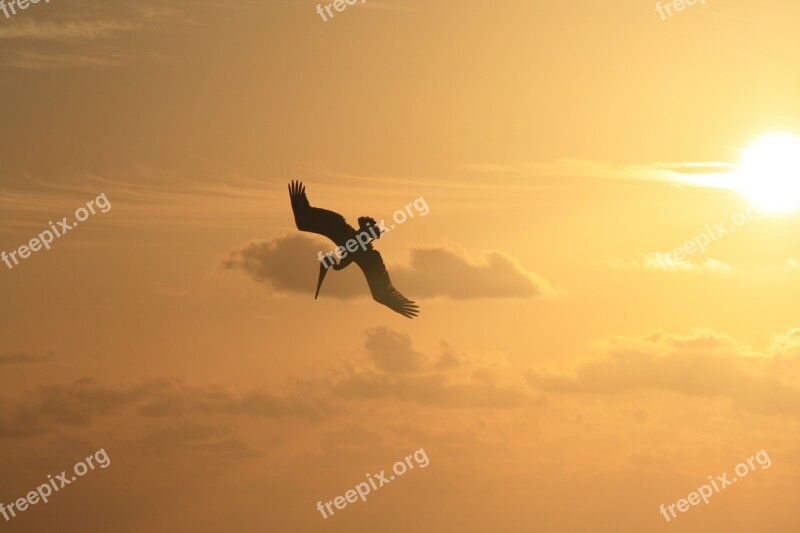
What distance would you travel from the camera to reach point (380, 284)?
66.5 metres

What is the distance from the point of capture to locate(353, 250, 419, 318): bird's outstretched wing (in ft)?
217

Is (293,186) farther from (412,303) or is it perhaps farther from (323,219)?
(412,303)

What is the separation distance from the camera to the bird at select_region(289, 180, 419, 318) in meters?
64.8

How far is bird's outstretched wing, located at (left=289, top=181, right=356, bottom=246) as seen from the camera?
6481 centimetres

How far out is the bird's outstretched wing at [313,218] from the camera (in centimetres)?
6481

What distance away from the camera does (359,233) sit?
6456 centimetres

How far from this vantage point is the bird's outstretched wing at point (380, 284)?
6612cm

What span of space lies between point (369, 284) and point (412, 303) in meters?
1.73

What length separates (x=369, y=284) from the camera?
218 feet

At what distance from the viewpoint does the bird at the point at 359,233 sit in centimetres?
6475

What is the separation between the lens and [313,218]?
6512 cm

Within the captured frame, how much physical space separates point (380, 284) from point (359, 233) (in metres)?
2.74

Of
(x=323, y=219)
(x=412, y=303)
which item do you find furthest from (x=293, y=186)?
(x=412, y=303)

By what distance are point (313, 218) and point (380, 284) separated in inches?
142
